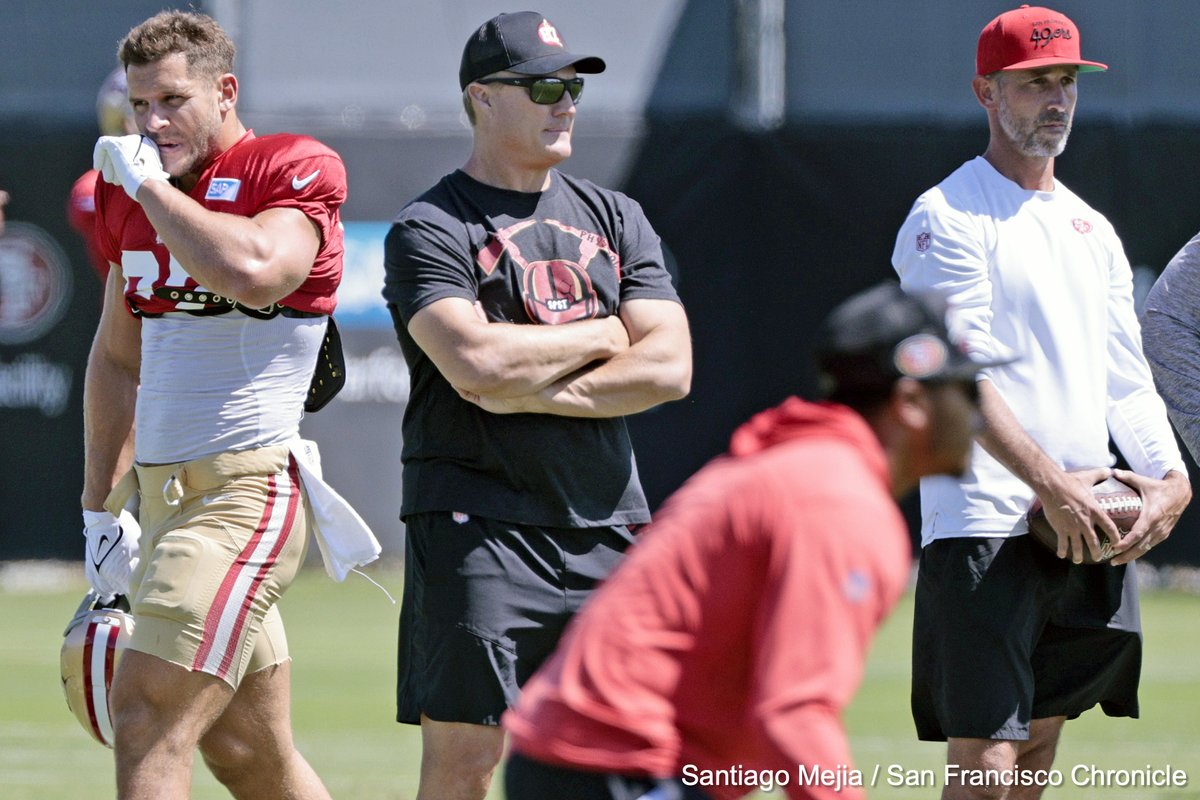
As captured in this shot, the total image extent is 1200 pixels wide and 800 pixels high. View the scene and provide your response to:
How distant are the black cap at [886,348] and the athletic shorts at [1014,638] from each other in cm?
221

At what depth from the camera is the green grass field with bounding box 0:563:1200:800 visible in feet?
23.5

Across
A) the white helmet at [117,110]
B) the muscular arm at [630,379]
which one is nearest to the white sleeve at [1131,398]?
the muscular arm at [630,379]

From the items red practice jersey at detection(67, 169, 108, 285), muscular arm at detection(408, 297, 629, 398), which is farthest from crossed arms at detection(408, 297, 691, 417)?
red practice jersey at detection(67, 169, 108, 285)

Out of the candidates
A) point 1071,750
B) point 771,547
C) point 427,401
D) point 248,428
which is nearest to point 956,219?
point 427,401

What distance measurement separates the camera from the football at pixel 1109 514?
16.8 ft

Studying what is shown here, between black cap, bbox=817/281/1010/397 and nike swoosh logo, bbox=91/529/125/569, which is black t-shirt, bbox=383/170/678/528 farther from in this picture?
black cap, bbox=817/281/1010/397

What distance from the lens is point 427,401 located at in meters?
4.89

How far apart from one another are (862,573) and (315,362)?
9.12ft

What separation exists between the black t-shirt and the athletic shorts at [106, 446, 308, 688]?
398 millimetres

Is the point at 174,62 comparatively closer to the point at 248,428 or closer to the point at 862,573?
the point at 248,428

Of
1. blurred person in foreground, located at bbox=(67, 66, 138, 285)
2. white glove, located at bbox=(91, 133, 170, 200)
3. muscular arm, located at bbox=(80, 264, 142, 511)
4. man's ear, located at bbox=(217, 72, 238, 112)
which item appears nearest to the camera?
white glove, located at bbox=(91, 133, 170, 200)

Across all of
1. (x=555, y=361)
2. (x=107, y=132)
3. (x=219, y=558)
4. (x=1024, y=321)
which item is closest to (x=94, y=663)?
(x=219, y=558)

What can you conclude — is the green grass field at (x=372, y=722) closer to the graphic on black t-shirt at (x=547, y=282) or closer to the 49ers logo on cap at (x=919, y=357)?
the graphic on black t-shirt at (x=547, y=282)

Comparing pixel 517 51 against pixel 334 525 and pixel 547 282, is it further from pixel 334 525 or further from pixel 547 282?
pixel 334 525
